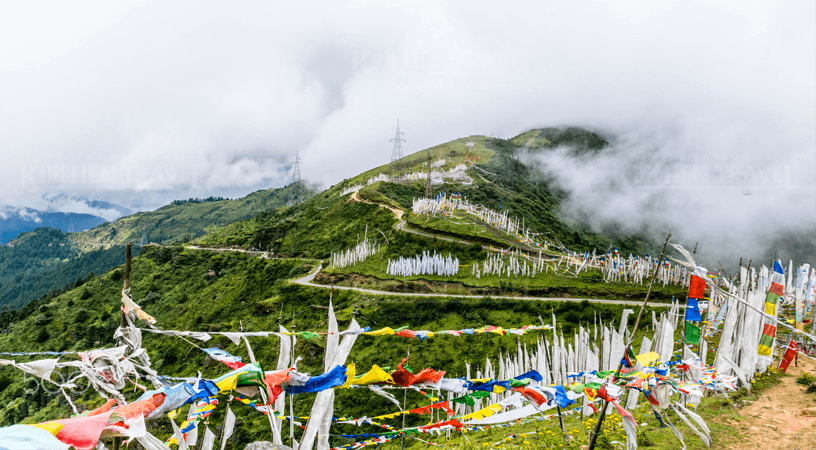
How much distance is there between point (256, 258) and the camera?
73.0m

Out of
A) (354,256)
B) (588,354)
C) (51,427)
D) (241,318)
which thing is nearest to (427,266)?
(354,256)

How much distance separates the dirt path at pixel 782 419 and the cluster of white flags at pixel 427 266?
3201 centimetres

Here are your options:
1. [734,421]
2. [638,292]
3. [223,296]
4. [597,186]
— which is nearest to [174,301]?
[223,296]

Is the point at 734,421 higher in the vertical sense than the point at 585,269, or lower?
lower

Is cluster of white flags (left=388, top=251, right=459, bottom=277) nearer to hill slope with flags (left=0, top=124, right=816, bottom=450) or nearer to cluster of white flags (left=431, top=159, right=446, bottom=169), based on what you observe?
hill slope with flags (left=0, top=124, right=816, bottom=450)

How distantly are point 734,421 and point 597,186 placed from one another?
18106 centimetres

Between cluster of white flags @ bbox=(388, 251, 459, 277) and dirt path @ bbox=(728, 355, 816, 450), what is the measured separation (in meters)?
32.0

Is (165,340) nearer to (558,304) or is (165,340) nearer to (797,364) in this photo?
(558,304)

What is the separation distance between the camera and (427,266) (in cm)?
4622

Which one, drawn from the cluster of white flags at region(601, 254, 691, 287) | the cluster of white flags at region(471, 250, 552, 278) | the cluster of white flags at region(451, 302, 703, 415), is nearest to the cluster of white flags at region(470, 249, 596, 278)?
the cluster of white flags at region(471, 250, 552, 278)

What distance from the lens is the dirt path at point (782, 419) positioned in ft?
30.5

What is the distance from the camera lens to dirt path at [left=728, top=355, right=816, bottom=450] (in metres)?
9.29

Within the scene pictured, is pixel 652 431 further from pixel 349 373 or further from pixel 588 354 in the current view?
pixel 349 373

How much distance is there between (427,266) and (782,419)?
119ft
